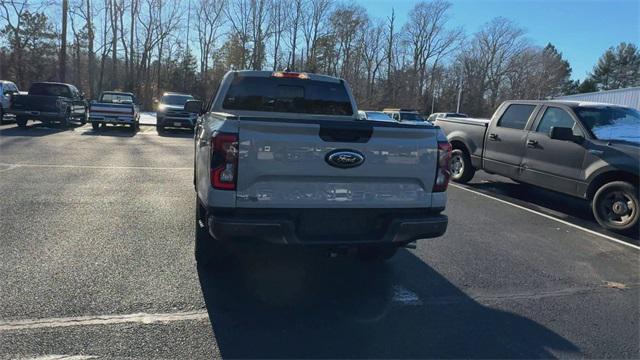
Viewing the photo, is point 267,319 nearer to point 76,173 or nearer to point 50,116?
point 76,173

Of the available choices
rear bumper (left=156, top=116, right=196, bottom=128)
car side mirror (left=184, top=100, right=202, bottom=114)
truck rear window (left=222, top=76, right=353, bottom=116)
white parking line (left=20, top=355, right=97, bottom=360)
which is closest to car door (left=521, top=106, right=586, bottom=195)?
truck rear window (left=222, top=76, right=353, bottom=116)

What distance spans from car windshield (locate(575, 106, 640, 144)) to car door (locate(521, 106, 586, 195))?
19 centimetres

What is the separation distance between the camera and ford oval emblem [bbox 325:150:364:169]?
358cm

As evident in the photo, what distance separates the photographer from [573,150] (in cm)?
759

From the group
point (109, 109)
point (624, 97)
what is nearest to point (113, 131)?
point (109, 109)

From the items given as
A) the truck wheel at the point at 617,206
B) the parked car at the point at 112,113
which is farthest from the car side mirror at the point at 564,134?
Answer: the parked car at the point at 112,113

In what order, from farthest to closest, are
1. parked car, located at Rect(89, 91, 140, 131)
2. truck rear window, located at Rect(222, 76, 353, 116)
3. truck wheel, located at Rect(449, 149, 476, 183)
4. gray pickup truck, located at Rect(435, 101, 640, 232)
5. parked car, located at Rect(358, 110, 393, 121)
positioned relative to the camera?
parked car, located at Rect(89, 91, 140, 131) < truck wheel, located at Rect(449, 149, 476, 183) < parked car, located at Rect(358, 110, 393, 121) < gray pickup truck, located at Rect(435, 101, 640, 232) < truck rear window, located at Rect(222, 76, 353, 116)

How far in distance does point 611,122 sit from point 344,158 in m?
6.20

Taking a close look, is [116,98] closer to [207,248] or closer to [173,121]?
[173,121]

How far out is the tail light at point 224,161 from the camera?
3.37m

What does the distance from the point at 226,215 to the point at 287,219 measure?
466 mm

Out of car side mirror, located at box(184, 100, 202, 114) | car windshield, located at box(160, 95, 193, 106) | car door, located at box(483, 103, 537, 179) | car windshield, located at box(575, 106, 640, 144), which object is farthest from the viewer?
car windshield, located at box(160, 95, 193, 106)

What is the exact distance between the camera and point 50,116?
18734 millimetres

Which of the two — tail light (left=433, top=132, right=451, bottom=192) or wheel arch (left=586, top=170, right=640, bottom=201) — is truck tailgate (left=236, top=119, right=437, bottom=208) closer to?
tail light (left=433, top=132, right=451, bottom=192)
